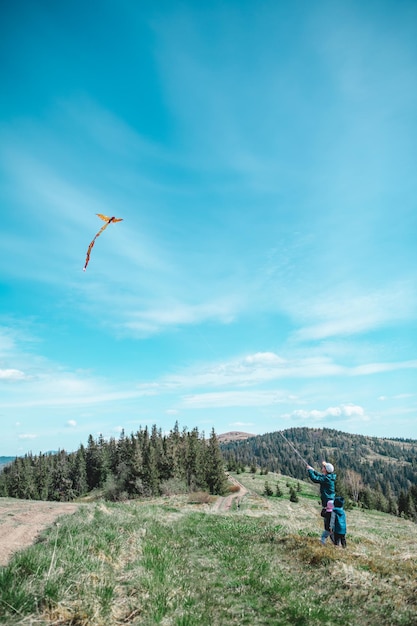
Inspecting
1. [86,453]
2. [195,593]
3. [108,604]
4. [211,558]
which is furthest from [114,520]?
[86,453]

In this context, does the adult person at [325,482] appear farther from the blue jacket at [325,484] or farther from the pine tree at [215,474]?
the pine tree at [215,474]

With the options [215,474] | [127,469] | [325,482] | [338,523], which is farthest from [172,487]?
[338,523]

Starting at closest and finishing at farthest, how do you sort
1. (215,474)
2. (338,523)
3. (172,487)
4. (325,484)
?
(338,523) → (325,484) → (172,487) → (215,474)

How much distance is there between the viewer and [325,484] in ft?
40.9

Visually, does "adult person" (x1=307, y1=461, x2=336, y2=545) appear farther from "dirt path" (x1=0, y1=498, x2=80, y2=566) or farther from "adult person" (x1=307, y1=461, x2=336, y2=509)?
"dirt path" (x1=0, y1=498, x2=80, y2=566)

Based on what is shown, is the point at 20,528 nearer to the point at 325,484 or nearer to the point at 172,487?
the point at 325,484

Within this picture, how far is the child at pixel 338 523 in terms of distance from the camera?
1161cm

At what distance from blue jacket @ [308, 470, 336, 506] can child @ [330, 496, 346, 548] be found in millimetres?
457

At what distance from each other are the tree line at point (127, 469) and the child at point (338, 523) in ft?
181

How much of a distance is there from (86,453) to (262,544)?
98.1m

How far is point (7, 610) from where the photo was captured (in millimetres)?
5207

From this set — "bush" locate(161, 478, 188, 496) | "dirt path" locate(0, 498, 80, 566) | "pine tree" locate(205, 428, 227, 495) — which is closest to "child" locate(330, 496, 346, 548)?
"dirt path" locate(0, 498, 80, 566)

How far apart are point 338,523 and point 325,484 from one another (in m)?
1.26

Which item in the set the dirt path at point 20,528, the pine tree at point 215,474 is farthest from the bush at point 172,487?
the dirt path at point 20,528
